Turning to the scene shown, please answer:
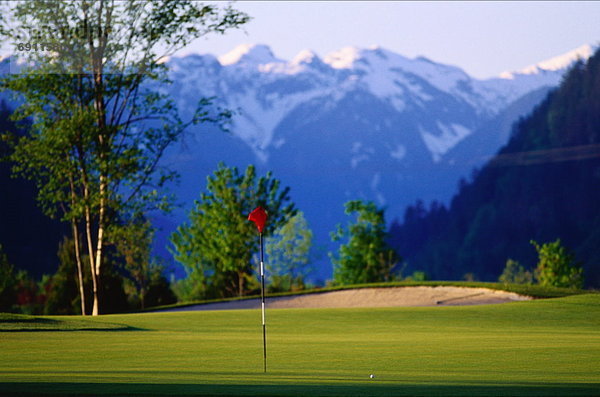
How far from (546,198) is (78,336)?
94.9 metres

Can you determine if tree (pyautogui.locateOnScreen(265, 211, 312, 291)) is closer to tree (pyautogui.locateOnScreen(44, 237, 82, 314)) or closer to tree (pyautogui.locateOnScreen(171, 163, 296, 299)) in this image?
tree (pyautogui.locateOnScreen(171, 163, 296, 299))

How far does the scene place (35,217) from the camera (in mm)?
69000

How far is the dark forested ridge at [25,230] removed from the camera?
225 ft

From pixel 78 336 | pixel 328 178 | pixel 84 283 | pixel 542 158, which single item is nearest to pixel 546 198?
pixel 542 158

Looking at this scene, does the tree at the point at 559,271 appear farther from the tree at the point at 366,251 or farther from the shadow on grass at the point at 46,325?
the shadow on grass at the point at 46,325

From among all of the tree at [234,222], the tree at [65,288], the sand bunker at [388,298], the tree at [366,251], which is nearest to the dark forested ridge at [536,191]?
the tree at [366,251]

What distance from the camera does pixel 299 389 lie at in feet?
21.9

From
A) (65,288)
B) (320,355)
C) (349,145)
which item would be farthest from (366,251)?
(349,145)

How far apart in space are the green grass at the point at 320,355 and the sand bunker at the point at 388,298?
15.0 ft

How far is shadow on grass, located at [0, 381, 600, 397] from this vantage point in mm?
6352

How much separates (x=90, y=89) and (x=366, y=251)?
57.9 ft

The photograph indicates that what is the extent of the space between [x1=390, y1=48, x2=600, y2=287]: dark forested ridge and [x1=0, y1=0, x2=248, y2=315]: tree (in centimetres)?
7613

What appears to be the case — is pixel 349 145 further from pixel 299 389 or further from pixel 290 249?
pixel 299 389

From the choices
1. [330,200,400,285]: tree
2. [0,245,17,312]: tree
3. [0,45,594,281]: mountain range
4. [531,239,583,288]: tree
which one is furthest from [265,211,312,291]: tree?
[0,45,594,281]: mountain range
